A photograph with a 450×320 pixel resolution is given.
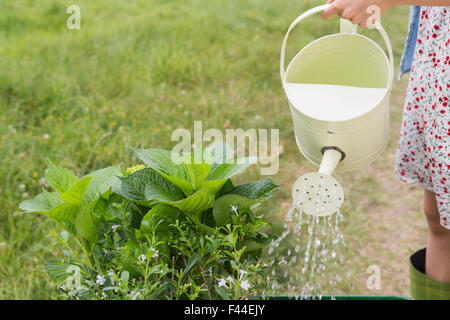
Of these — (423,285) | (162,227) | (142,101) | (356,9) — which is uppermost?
(356,9)

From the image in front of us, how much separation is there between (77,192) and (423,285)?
111cm

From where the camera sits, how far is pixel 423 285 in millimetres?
1606

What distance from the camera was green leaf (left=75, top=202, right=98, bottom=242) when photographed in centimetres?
103

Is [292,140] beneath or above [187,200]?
beneath

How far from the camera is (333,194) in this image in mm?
1115

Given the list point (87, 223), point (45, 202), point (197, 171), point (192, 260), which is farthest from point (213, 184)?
point (45, 202)

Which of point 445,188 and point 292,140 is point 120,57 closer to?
point 292,140

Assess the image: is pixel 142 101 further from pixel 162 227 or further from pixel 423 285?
pixel 162 227

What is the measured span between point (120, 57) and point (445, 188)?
7.16ft

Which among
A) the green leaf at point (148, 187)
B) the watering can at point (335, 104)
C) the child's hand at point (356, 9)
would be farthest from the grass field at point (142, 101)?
the child's hand at point (356, 9)

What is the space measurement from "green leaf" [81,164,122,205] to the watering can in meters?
0.39

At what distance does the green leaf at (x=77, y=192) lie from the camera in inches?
40.7

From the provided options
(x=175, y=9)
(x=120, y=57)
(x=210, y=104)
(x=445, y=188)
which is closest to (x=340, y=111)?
(x=445, y=188)

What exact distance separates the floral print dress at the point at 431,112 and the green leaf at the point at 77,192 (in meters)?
0.86
